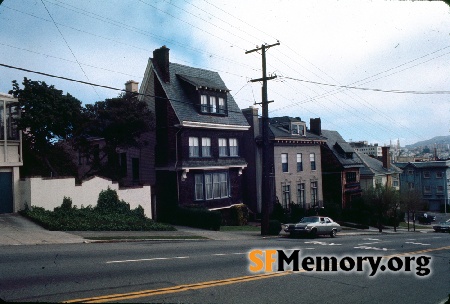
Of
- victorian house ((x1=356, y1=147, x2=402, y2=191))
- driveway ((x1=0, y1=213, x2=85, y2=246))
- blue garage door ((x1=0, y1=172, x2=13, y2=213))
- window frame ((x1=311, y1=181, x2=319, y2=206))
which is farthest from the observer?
victorian house ((x1=356, y1=147, x2=402, y2=191))

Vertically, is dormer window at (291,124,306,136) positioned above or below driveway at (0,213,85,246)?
above

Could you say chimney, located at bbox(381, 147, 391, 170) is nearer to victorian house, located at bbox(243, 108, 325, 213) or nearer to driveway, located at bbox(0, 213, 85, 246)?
victorian house, located at bbox(243, 108, 325, 213)

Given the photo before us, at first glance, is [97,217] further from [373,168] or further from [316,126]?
[373,168]

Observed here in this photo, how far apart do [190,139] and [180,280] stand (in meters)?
20.6

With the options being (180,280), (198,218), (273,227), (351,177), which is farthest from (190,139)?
(351,177)

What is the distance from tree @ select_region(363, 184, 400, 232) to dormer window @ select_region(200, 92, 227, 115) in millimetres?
20945

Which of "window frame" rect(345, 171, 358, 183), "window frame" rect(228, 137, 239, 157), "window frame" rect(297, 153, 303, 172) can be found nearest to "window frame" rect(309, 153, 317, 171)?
"window frame" rect(297, 153, 303, 172)

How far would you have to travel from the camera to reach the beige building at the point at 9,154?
1966cm

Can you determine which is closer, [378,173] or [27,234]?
[27,234]

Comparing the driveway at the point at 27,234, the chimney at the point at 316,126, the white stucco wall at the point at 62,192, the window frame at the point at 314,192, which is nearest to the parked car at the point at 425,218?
the window frame at the point at 314,192

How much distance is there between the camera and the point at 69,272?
9242 mm

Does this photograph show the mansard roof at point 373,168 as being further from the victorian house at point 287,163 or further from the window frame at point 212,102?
the window frame at point 212,102

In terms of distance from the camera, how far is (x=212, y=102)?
3120 cm

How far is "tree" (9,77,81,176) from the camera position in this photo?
20.4 meters
